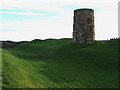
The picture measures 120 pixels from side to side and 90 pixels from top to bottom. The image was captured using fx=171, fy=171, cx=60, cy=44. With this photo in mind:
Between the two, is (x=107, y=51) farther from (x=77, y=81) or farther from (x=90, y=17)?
(x=90, y=17)

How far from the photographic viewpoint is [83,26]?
43875mm

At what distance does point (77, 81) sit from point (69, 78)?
1.11 m

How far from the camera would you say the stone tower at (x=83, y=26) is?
4381 cm

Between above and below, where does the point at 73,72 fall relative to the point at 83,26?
below

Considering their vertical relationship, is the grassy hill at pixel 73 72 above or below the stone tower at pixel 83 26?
below

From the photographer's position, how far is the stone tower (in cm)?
4381

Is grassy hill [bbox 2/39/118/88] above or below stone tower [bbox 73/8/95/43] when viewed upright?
below

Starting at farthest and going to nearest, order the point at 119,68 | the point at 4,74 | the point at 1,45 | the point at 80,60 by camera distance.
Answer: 1. the point at 1,45
2. the point at 80,60
3. the point at 119,68
4. the point at 4,74

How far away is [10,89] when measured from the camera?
44.2 feet

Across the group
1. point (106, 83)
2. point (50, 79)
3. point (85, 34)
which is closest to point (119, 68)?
point (106, 83)

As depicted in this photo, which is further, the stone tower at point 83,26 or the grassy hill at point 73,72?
the stone tower at point 83,26

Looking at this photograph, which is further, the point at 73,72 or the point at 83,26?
the point at 83,26

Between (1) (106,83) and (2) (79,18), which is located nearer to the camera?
(1) (106,83)

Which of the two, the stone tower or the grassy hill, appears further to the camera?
the stone tower
